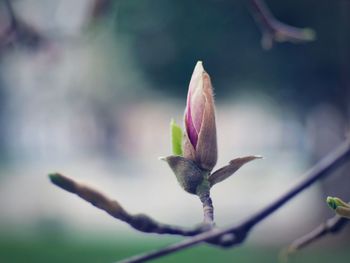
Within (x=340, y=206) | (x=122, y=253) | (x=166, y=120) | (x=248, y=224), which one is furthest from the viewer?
(x=166, y=120)

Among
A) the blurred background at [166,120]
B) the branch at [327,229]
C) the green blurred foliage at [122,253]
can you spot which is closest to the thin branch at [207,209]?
the branch at [327,229]

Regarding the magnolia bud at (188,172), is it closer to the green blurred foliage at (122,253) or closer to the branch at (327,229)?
the branch at (327,229)

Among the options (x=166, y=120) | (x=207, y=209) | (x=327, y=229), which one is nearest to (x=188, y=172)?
(x=207, y=209)

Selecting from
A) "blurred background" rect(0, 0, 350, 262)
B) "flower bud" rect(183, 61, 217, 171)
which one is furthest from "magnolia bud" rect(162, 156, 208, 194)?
"blurred background" rect(0, 0, 350, 262)

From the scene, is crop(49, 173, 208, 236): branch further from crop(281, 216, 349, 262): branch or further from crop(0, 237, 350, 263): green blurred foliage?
crop(0, 237, 350, 263): green blurred foliage

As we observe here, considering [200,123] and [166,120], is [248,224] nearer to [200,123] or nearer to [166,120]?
[200,123]

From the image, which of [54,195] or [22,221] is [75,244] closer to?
[22,221]
